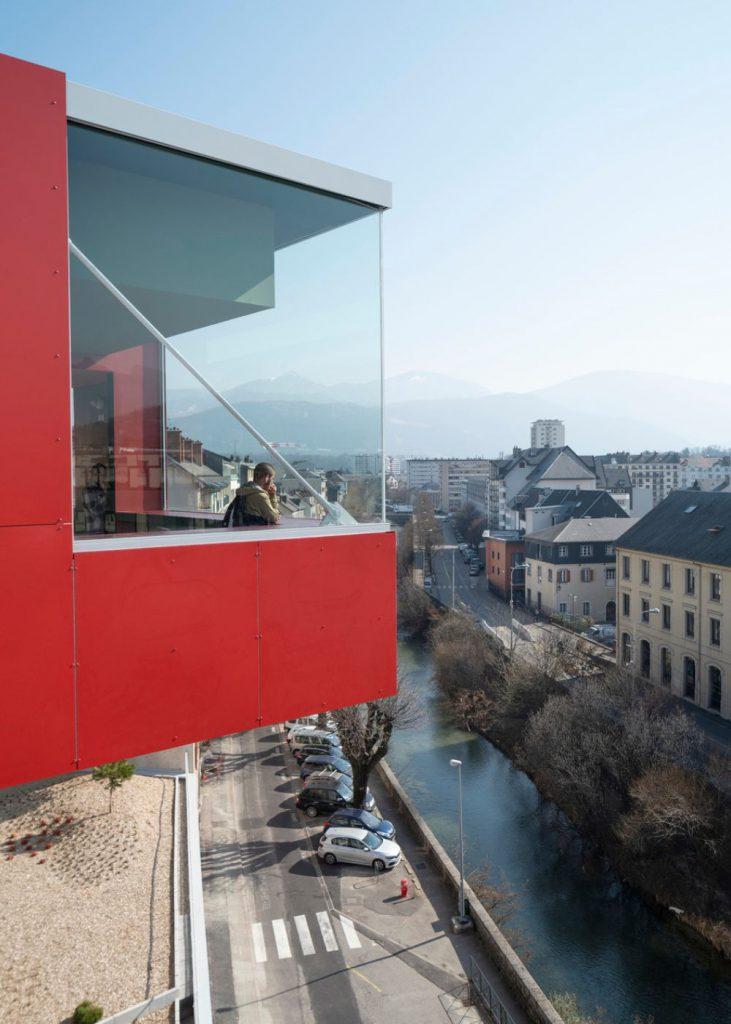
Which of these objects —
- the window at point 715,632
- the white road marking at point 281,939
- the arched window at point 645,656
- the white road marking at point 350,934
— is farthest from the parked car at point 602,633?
the white road marking at point 281,939

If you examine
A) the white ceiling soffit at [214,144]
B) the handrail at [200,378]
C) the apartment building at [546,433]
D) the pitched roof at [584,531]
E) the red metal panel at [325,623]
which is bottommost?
the pitched roof at [584,531]

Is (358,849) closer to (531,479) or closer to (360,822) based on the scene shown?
(360,822)

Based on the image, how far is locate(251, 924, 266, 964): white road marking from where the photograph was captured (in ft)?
48.0

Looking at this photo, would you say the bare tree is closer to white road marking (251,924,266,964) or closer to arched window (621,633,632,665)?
white road marking (251,924,266,964)

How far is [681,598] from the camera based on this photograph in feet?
96.8

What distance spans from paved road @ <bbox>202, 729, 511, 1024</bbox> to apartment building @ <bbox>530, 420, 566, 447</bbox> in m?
151

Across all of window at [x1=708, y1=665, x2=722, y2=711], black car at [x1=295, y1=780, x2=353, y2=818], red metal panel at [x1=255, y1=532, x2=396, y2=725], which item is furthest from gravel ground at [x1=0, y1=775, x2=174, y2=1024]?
window at [x1=708, y1=665, x2=722, y2=711]

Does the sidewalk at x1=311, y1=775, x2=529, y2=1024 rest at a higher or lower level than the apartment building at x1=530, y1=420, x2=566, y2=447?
lower

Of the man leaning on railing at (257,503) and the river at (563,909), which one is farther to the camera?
the river at (563,909)

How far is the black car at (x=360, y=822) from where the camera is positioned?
19375 mm

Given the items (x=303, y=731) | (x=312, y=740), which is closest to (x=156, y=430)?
(x=312, y=740)

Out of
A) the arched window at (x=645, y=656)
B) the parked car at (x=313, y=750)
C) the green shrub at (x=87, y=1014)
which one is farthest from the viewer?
the arched window at (x=645, y=656)

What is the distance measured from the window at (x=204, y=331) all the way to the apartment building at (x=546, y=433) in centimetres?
16320

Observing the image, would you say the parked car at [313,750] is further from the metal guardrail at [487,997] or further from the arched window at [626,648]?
the arched window at [626,648]
